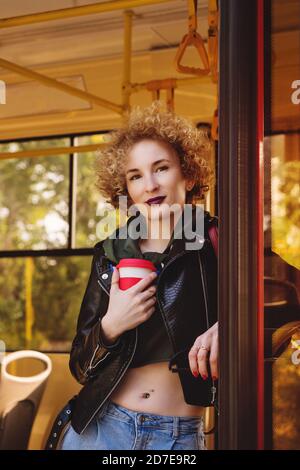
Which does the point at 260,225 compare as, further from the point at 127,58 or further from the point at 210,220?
the point at 127,58

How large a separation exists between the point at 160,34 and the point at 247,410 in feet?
9.68

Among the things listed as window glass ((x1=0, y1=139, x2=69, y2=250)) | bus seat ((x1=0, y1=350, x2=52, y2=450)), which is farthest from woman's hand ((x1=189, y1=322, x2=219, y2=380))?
window glass ((x1=0, y1=139, x2=69, y2=250))

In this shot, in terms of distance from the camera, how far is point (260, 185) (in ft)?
5.42

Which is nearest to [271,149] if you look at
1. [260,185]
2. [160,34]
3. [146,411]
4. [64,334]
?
[260,185]

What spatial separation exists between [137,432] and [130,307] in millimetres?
314

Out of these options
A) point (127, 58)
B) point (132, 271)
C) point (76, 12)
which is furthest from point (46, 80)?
point (132, 271)

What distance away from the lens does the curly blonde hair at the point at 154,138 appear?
7.15 feet

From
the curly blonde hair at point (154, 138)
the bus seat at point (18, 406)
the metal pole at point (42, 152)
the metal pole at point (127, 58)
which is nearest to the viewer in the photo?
the curly blonde hair at point (154, 138)

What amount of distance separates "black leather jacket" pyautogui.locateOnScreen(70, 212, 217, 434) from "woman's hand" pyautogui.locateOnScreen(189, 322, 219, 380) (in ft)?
0.28

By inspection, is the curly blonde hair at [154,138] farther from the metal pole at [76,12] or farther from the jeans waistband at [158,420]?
the metal pole at [76,12]

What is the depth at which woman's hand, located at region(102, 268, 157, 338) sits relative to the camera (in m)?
1.94

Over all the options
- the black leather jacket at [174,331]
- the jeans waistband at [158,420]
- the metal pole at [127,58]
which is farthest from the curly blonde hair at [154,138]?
the metal pole at [127,58]
